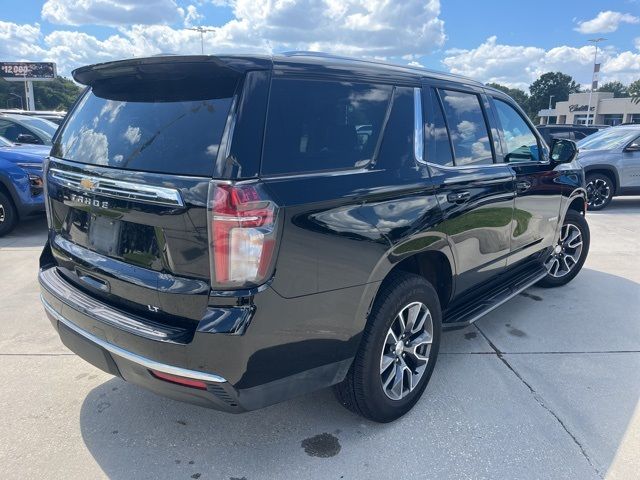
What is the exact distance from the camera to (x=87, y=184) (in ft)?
7.93

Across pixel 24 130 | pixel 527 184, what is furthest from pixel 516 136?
pixel 24 130

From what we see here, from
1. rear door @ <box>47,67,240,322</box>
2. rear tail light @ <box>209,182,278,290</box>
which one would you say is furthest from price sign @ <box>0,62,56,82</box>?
rear tail light @ <box>209,182,278,290</box>

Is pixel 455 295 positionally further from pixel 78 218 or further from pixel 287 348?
pixel 78 218

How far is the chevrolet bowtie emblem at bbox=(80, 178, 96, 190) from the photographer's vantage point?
93.8 inches

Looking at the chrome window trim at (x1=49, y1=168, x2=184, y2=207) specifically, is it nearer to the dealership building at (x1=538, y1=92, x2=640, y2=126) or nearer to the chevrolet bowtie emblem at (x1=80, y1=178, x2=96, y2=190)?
the chevrolet bowtie emblem at (x1=80, y1=178, x2=96, y2=190)

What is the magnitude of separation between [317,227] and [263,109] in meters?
0.56

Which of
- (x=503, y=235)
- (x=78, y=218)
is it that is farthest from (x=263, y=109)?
(x=503, y=235)

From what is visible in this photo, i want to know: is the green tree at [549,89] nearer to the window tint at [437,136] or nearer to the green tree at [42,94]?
the green tree at [42,94]

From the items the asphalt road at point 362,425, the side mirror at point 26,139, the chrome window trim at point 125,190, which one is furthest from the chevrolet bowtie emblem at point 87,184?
the side mirror at point 26,139

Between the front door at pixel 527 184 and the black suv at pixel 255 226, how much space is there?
945mm

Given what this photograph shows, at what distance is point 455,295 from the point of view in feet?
11.1

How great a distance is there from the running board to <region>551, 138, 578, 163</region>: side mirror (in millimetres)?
1074

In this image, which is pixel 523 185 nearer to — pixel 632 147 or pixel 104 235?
pixel 104 235

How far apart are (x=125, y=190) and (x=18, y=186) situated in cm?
578
